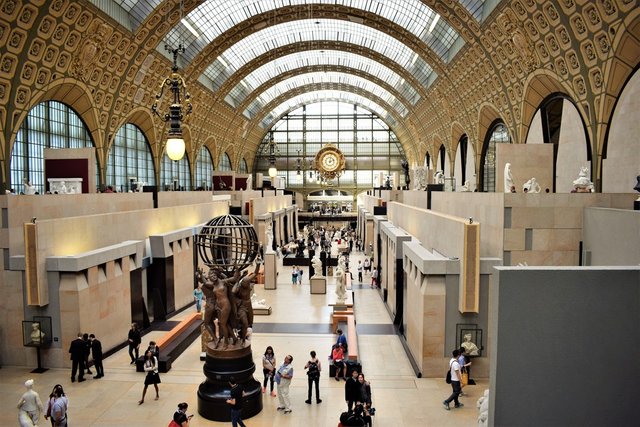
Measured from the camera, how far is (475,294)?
1151 cm

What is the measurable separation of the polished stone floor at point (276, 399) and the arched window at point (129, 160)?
674 inches

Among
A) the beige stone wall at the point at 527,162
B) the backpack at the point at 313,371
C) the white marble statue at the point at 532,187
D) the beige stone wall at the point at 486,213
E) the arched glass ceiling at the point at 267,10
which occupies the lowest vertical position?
the backpack at the point at 313,371

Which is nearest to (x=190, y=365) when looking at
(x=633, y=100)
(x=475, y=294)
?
(x=475, y=294)

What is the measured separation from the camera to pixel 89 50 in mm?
23594

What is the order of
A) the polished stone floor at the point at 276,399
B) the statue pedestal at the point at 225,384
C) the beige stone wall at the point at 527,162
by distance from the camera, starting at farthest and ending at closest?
the beige stone wall at the point at 527,162 < the statue pedestal at the point at 225,384 < the polished stone floor at the point at 276,399

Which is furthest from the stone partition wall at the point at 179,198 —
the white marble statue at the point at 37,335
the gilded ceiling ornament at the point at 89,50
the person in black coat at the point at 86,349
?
the person in black coat at the point at 86,349

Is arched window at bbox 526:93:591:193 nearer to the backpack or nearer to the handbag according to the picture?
the handbag

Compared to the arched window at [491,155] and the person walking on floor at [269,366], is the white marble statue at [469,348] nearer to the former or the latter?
the person walking on floor at [269,366]

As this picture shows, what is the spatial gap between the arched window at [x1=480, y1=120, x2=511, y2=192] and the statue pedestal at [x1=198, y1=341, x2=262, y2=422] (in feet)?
77.2

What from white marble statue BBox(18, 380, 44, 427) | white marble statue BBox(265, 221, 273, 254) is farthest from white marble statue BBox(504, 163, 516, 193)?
white marble statue BBox(265, 221, 273, 254)

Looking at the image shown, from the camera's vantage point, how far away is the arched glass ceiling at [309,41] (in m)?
40.1

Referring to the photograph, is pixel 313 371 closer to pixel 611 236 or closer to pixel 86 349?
pixel 86 349

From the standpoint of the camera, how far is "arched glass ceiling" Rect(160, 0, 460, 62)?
31438 mm

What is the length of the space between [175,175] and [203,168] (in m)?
6.96
